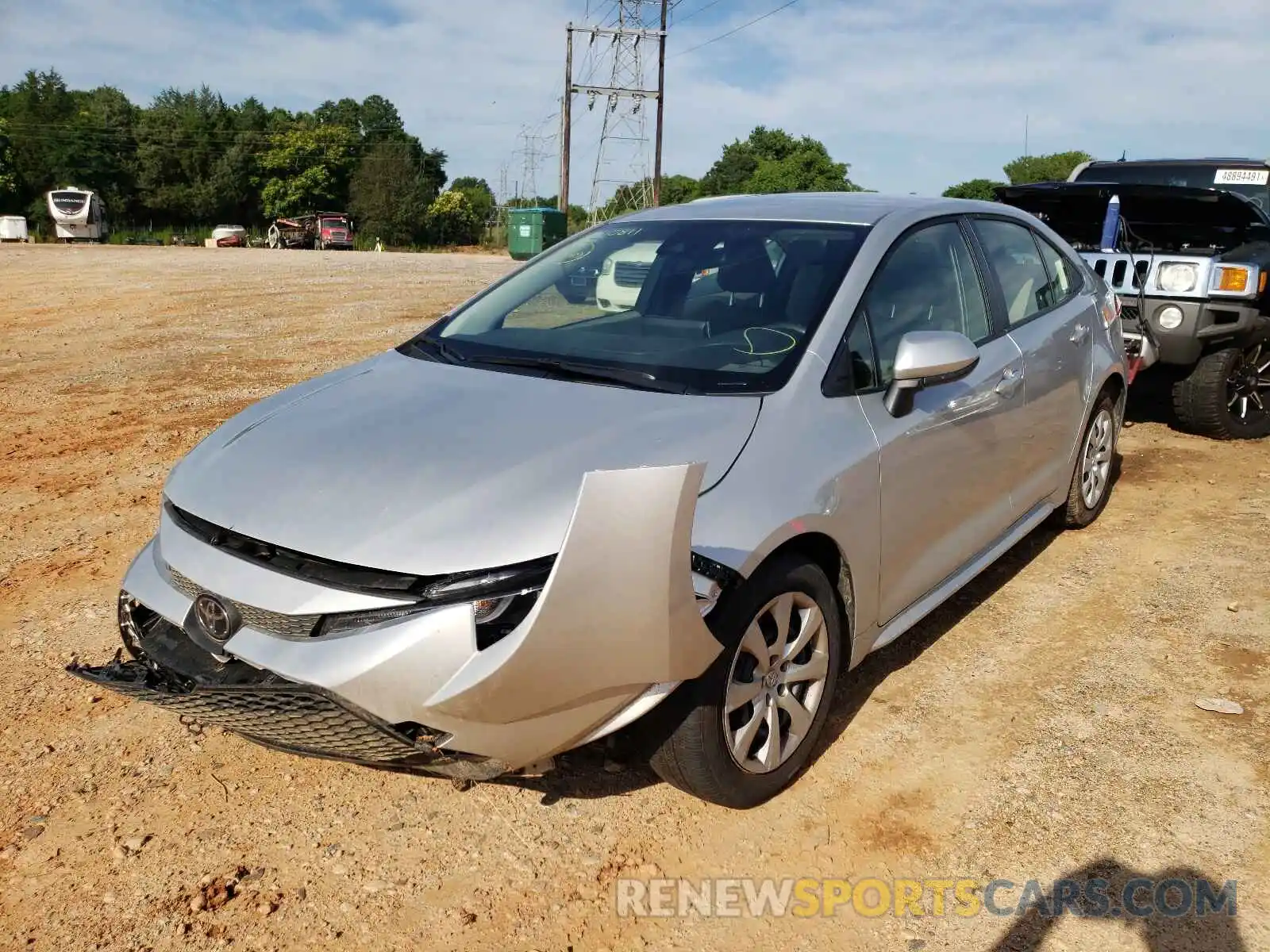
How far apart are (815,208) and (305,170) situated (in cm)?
8823

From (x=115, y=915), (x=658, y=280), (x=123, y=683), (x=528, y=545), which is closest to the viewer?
(x=528, y=545)

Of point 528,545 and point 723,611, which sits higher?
point 528,545

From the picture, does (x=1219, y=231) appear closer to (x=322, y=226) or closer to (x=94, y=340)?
(x=94, y=340)

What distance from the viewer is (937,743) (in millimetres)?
3283

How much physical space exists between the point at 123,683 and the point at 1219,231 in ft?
24.8

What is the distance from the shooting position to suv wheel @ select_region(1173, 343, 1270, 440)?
22.5 feet

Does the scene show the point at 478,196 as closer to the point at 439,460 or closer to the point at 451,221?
the point at 451,221

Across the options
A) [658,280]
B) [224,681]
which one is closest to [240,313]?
[658,280]

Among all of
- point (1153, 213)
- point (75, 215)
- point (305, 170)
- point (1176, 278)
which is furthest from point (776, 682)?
point (305, 170)

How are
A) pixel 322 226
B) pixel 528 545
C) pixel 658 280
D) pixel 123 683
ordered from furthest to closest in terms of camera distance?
1. pixel 322 226
2. pixel 658 280
3. pixel 123 683
4. pixel 528 545

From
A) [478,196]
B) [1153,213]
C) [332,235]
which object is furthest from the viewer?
[478,196]

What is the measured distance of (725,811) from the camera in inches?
115

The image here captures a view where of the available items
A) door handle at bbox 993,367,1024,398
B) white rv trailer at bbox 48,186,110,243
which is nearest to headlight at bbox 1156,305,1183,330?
door handle at bbox 993,367,1024,398

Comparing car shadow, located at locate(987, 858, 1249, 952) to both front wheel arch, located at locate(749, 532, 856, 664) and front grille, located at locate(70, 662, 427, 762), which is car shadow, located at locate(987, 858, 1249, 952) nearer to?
front wheel arch, located at locate(749, 532, 856, 664)
